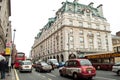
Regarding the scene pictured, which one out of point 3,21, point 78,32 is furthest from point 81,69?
point 78,32

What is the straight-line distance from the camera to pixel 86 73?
15641 mm

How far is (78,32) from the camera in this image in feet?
212

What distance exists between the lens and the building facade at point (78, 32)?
203 feet

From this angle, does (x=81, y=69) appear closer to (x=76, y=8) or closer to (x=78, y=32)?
(x=78, y=32)

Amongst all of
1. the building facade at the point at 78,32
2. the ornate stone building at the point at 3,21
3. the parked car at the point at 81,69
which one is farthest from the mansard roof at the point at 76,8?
the parked car at the point at 81,69

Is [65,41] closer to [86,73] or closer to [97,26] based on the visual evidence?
[97,26]

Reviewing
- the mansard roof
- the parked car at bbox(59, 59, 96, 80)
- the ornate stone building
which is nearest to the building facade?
the mansard roof

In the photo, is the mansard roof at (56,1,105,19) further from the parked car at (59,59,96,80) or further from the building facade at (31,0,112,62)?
the parked car at (59,59,96,80)

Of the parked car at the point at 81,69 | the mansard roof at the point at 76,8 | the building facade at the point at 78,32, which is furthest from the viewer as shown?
the mansard roof at the point at 76,8

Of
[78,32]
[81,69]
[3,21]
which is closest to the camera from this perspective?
[81,69]

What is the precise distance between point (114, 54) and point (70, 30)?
114 ft

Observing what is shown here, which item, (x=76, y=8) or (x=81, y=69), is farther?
(x=76, y=8)

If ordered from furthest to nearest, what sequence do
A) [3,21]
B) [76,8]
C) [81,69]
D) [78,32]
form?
[76,8] → [78,32] → [3,21] → [81,69]

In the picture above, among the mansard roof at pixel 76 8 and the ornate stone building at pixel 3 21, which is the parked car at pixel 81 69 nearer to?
the ornate stone building at pixel 3 21
